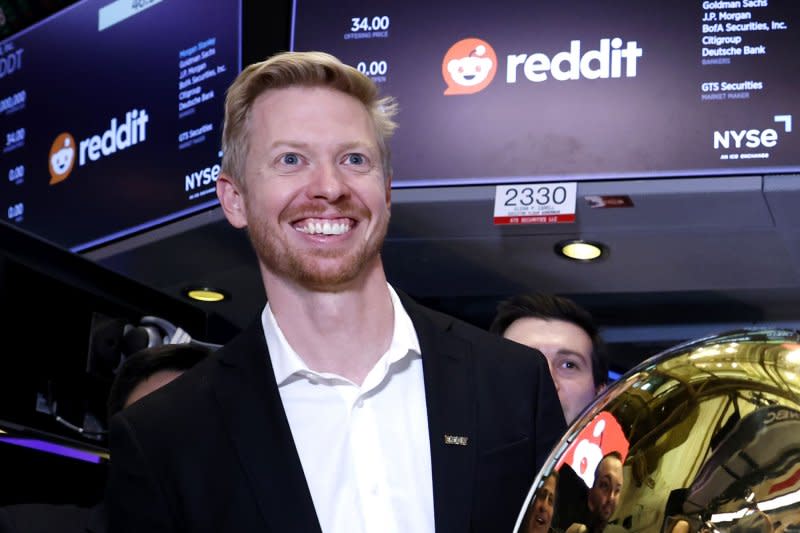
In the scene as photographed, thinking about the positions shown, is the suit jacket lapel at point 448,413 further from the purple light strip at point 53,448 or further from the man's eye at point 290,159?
the purple light strip at point 53,448

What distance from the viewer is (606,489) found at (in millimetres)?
909

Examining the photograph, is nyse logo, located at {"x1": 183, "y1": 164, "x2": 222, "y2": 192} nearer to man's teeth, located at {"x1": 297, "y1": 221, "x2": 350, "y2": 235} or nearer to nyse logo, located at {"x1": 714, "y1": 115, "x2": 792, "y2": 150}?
nyse logo, located at {"x1": 714, "y1": 115, "x2": 792, "y2": 150}

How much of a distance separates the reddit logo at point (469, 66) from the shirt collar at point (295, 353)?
5.65 ft

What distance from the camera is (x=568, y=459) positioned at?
94 centimetres

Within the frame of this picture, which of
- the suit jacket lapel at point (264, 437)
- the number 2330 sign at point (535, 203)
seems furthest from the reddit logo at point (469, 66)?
the suit jacket lapel at point (264, 437)

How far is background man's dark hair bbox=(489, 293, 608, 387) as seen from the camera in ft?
8.39

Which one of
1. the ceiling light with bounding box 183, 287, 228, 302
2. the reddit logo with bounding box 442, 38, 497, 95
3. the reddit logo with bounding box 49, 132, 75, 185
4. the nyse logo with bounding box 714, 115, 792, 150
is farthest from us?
the ceiling light with bounding box 183, 287, 228, 302

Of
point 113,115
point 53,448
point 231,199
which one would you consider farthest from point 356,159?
point 113,115

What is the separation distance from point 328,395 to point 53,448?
908 mm

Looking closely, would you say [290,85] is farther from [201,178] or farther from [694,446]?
[201,178]

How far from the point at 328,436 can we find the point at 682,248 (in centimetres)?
208

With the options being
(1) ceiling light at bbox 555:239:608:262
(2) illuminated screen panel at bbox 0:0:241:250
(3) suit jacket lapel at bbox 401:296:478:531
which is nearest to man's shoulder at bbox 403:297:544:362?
(3) suit jacket lapel at bbox 401:296:478:531

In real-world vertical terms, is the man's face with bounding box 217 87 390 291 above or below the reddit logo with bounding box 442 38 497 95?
below

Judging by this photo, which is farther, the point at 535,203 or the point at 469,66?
the point at 469,66
